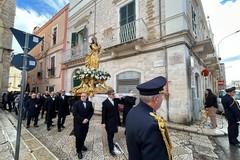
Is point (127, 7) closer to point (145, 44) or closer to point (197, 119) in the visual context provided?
point (145, 44)

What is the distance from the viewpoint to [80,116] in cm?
372

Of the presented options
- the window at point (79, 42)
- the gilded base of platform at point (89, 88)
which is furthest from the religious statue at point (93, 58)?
the window at point (79, 42)

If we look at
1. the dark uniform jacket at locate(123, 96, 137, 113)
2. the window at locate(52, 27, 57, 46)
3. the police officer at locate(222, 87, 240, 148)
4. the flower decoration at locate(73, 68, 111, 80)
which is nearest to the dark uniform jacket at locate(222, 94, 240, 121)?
the police officer at locate(222, 87, 240, 148)

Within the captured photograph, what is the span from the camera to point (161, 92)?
1502mm

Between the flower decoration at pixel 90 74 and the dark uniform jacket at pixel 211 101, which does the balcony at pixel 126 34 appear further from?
the dark uniform jacket at pixel 211 101

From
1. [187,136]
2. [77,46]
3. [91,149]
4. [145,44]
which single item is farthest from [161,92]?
[77,46]

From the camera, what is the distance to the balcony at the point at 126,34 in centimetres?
807

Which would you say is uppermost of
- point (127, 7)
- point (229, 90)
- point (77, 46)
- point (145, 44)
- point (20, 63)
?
point (127, 7)

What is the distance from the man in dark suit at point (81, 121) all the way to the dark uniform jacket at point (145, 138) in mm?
2575

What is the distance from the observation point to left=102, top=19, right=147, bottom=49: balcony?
26.5 ft

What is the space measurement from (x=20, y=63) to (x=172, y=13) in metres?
7.39

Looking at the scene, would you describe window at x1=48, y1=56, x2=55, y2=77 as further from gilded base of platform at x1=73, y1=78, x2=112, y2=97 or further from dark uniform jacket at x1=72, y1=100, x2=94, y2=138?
dark uniform jacket at x1=72, y1=100, x2=94, y2=138

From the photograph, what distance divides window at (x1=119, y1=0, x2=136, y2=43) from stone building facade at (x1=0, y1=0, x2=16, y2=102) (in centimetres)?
1079

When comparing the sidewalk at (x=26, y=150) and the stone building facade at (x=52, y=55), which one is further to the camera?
the stone building facade at (x=52, y=55)
